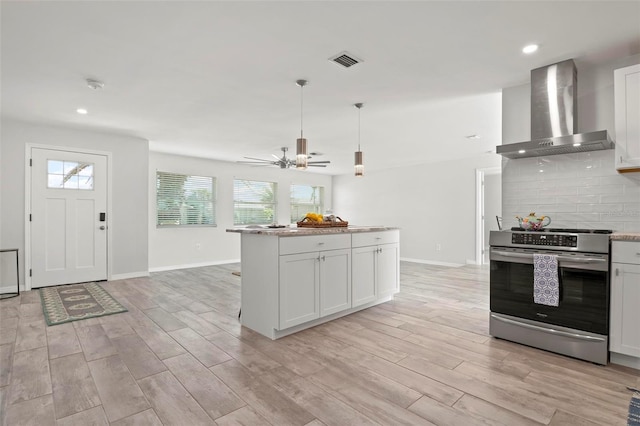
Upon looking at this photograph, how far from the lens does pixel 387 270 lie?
389cm

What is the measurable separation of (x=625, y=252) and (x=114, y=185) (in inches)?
243

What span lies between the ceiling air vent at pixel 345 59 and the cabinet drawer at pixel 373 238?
163 cm

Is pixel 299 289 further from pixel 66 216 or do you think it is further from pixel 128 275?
pixel 66 216

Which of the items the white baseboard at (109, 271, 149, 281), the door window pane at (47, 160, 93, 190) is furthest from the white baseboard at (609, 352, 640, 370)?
the door window pane at (47, 160, 93, 190)

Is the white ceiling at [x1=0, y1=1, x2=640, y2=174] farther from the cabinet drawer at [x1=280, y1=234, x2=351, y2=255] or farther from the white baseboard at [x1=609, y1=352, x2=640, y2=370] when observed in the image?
the white baseboard at [x1=609, y1=352, x2=640, y2=370]

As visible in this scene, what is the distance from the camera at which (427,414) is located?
173 cm

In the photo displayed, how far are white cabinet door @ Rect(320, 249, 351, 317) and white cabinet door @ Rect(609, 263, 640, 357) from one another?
205 cm

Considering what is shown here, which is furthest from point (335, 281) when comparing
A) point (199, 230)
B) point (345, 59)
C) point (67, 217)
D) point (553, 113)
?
point (199, 230)

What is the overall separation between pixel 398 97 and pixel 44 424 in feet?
12.3

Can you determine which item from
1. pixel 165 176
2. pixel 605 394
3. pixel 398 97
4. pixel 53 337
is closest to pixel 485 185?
pixel 398 97

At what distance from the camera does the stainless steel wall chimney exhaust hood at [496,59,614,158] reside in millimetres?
2693

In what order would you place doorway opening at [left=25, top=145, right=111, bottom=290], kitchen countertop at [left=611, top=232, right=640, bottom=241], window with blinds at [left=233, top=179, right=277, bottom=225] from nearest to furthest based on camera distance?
kitchen countertop at [left=611, top=232, right=640, bottom=241]
doorway opening at [left=25, top=145, right=111, bottom=290]
window with blinds at [left=233, top=179, right=277, bottom=225]

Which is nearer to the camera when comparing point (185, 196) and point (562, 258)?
point (562, 258)

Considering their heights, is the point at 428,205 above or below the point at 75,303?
above
